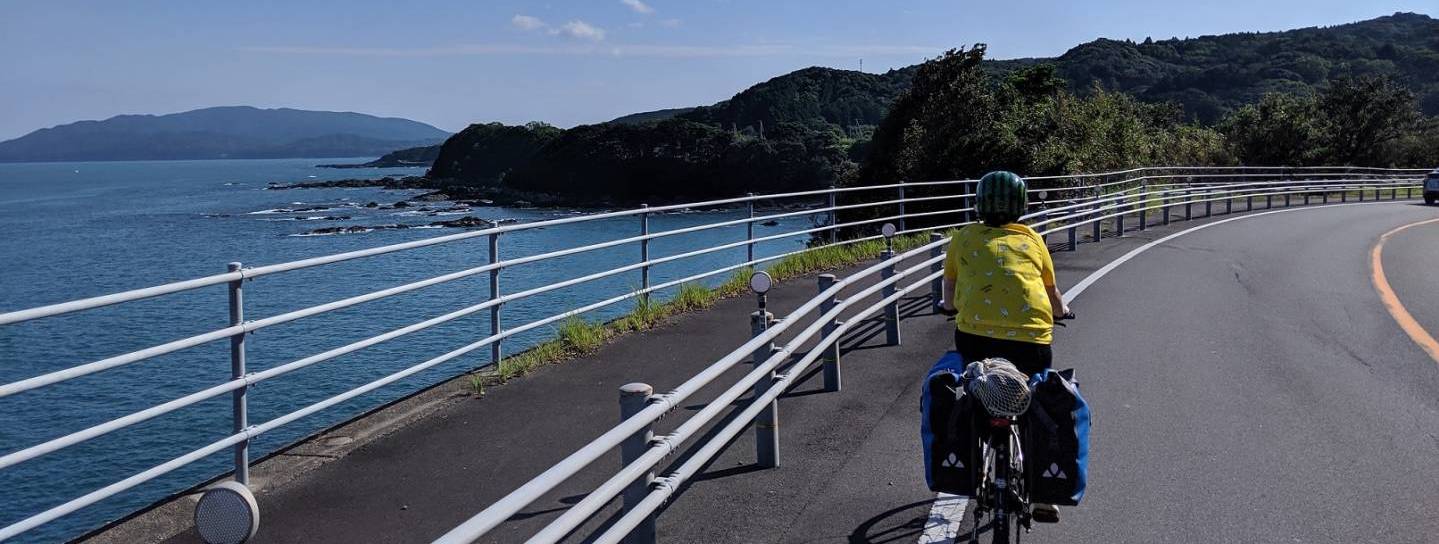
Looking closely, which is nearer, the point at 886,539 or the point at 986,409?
the point at 986,409

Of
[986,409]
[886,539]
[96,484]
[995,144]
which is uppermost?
[995,144]

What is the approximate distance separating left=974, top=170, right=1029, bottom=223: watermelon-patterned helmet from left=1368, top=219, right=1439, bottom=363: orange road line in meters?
5.91

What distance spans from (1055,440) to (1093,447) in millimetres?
2092

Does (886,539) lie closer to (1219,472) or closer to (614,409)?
(1219,472)

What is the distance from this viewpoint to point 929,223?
73.6ft

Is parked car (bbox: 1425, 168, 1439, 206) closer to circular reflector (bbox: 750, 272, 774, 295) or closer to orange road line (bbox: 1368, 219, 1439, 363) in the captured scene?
orange road line (bbox: 1368, 219, 1439, 363)

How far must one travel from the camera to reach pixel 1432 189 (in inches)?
1363

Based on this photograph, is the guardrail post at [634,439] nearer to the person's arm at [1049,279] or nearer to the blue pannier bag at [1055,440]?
the blue pannier bag at [1055,440]

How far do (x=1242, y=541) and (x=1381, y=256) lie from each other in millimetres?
15213

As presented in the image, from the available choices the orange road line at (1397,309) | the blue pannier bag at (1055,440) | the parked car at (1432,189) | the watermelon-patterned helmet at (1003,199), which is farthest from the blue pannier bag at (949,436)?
the parked car at (1432,189)

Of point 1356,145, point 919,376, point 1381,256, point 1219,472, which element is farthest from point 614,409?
point 1356,145

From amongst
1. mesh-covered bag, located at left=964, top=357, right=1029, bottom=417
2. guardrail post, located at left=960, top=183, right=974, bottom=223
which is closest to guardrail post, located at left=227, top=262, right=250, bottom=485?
mesh-covered bag, located at left=964, top=357, right=1029, bottom=417

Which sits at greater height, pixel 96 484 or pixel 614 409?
pixel 614 409

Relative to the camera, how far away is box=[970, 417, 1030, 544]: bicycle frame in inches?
170
